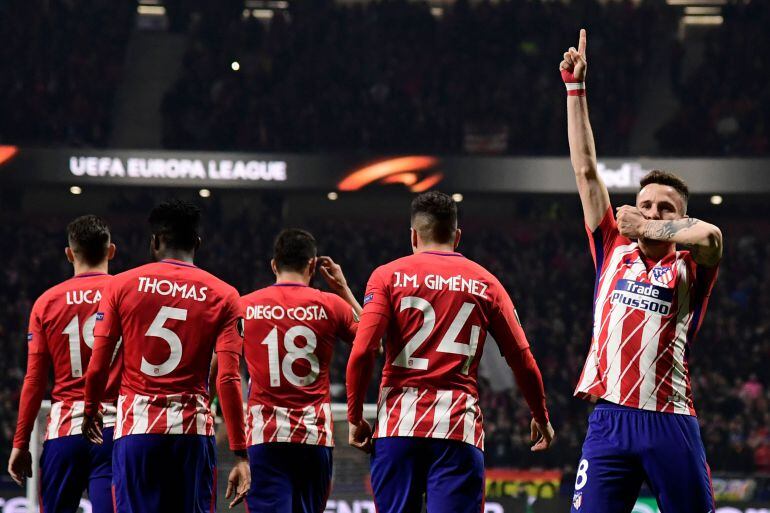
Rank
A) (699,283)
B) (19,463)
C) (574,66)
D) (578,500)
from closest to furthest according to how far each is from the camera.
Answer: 1. (578,500)
2. (699,283)
3. (574,66)
4. (19,463)

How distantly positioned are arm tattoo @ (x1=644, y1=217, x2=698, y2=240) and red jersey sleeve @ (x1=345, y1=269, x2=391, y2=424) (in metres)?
1.15

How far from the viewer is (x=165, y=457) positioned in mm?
4617

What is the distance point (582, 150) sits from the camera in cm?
473

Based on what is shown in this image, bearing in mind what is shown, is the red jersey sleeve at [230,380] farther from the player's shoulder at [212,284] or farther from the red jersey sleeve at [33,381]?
the red jersey sleeve at [33,381]

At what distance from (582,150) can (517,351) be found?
94 centimetres

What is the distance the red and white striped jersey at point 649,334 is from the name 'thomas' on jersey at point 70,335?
251 centimetres

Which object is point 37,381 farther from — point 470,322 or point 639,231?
point 639,231

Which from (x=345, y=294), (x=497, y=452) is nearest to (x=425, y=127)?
(x=497, y=452)

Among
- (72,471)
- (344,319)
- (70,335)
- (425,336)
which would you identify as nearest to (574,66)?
(425,336)

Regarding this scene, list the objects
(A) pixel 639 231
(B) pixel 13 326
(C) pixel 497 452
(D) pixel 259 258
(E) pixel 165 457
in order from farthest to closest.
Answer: (D) pixel 259 258, (B) pixel 13 326, (C) pixel 497 452, (E) pixel 165 457, (A) pixel 639 231

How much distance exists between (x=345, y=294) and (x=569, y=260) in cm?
1723

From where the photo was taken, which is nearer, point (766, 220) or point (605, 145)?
point (605, 145)

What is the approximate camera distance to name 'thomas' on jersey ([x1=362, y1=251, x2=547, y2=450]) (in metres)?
4.67

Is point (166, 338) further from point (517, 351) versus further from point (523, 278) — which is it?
point (523, 278)
